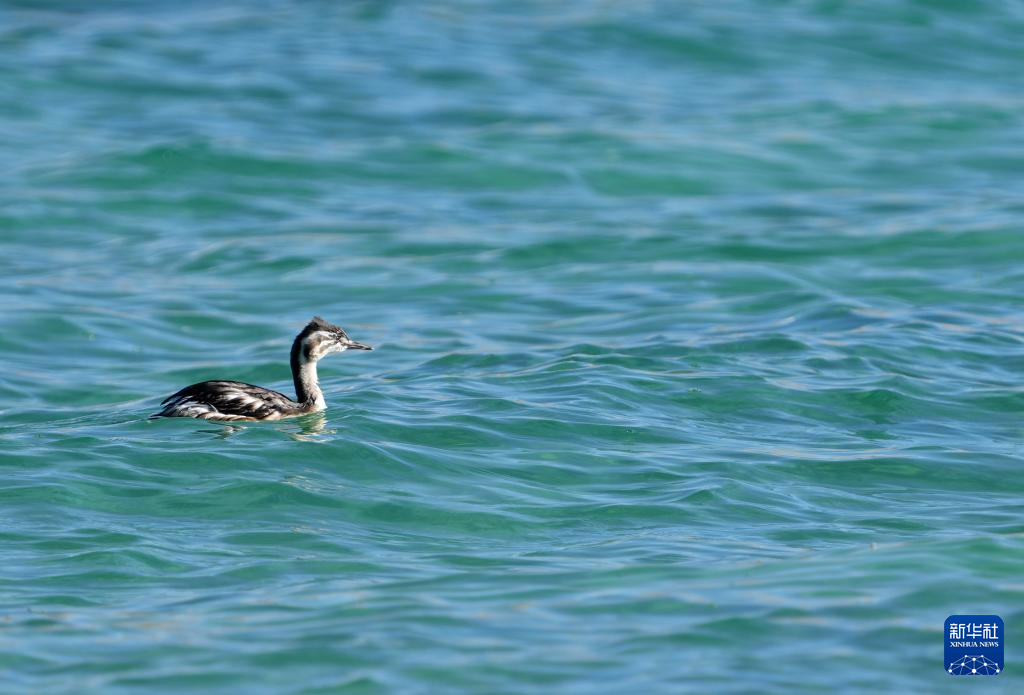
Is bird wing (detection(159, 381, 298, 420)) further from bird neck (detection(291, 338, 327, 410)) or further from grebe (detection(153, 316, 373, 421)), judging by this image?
bird neck (detection(291, 338, 327, 410))

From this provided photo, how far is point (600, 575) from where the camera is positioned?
977 cm

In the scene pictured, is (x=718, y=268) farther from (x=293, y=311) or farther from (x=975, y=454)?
(x=975, y=454)

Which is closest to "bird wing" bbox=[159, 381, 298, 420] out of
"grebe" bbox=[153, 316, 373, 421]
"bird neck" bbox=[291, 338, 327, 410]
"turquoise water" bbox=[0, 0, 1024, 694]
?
"grebe" bbox=[153, 316, 373, 421]

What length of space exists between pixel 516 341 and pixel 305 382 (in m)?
2.88

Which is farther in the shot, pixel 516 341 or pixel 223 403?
pixel 516 341

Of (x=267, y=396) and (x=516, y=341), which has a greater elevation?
(x=267, y=396)

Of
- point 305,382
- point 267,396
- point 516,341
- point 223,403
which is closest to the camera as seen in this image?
point 223,403

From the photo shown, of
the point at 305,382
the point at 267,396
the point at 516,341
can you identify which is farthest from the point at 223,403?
the point at 516,341

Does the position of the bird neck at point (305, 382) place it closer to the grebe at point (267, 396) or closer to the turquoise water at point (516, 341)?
the grebe at point (267, 396)

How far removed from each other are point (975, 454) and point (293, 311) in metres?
7.51

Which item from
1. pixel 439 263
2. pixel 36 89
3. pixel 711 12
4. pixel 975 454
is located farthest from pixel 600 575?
pixel 711 12

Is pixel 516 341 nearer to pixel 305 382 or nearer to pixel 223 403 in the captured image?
pixel 305 382

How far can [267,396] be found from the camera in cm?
1355

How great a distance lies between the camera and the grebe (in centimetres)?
1305
